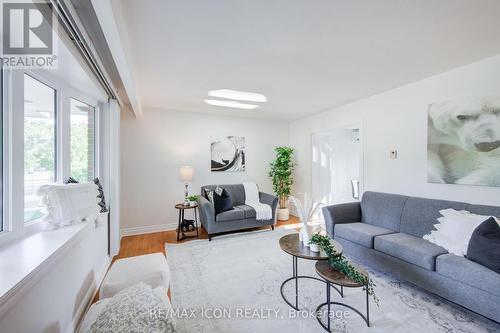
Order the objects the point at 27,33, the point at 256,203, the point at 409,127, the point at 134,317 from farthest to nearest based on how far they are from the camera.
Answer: the point at 256,203
the point at 409,127
the point at 27,33
the point at 134,317

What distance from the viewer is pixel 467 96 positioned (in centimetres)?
249

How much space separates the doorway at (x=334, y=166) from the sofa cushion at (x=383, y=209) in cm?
158

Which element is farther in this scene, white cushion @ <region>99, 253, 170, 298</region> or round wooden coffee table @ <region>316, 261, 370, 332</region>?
round wooden coffee table @ <region>316, 261, 370, 332</region>

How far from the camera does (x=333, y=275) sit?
5.74ft

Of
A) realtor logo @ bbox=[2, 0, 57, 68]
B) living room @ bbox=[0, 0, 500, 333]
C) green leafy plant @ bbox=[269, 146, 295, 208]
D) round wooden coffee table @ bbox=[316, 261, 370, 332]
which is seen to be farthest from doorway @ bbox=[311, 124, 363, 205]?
realtor logo @ bbox=[2, 0, 57, 68]

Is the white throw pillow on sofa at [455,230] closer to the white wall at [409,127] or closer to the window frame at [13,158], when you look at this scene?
the white wall at [409,127]

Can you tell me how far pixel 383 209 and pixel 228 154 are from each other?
10.3 ft

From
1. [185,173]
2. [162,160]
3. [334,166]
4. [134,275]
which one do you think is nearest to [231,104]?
[185,173]

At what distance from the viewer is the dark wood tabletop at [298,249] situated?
1.94 meters

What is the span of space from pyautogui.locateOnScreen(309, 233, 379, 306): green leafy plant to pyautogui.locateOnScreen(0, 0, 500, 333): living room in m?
0.01

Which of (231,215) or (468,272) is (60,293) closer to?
(231,215)

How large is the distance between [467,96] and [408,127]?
26.6 inches

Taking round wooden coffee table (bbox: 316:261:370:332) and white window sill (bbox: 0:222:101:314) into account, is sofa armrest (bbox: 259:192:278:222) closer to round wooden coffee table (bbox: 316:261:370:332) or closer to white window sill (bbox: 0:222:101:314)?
round wooden coffee table (bbox: 316:261:370:332)

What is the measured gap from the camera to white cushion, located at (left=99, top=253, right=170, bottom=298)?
1494mm
